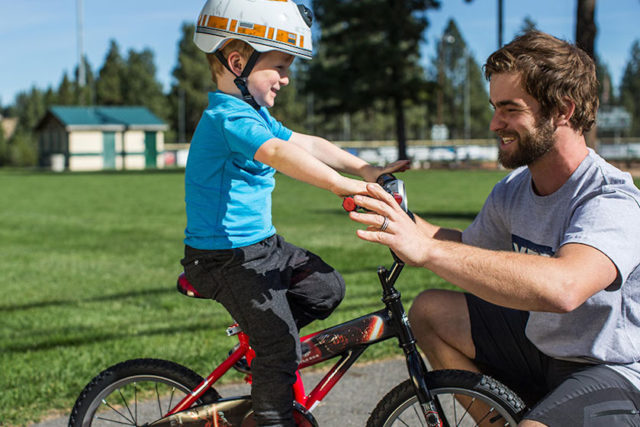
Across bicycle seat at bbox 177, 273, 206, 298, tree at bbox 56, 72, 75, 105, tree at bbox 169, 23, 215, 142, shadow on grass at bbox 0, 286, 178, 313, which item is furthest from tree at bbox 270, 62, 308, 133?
bicycle seat at bbox 177, 273, 206, 298

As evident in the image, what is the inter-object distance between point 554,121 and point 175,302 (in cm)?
513

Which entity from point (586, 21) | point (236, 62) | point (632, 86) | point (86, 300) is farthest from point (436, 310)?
point (632, 86)

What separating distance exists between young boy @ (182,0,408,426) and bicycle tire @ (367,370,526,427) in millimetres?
369

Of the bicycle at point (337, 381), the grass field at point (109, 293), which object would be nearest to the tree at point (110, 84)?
the grass field at point (109, 293)

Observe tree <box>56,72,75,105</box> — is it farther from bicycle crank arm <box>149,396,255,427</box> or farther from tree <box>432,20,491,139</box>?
bicycle crank arm <box>149,396,255,427</box>

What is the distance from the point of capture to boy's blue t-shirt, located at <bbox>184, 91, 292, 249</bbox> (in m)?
2.62

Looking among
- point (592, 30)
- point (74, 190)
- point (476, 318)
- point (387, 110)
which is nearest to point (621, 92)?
point (387, 110)

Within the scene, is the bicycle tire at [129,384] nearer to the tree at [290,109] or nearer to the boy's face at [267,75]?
the boy's face at [267,75]

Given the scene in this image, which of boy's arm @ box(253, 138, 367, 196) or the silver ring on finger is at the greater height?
boy's arm @ box(253, 138, 367, 196)

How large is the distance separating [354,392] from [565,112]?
2.35 metres

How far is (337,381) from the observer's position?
9.07 ft

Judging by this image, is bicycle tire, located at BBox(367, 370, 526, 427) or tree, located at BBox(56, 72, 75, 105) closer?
bicycle tire, located at BBox(367, 370, 526, 427)

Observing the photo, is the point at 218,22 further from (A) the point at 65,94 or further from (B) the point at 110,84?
(B) the point at 110,84

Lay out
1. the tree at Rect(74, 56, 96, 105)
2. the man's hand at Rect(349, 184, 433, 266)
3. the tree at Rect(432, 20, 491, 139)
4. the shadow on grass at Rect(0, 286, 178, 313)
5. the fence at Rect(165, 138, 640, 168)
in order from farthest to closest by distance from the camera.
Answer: the tree at Rect(432, 20, 491, 139) < the tree at Rect(74, 56, 96, 105) < the fence at Rect(165, 138, 640, 168) < the shadow on grass at Rect(0, 286, 178, 313) < the man's hand at Rect(349, 184, 433, 266)
